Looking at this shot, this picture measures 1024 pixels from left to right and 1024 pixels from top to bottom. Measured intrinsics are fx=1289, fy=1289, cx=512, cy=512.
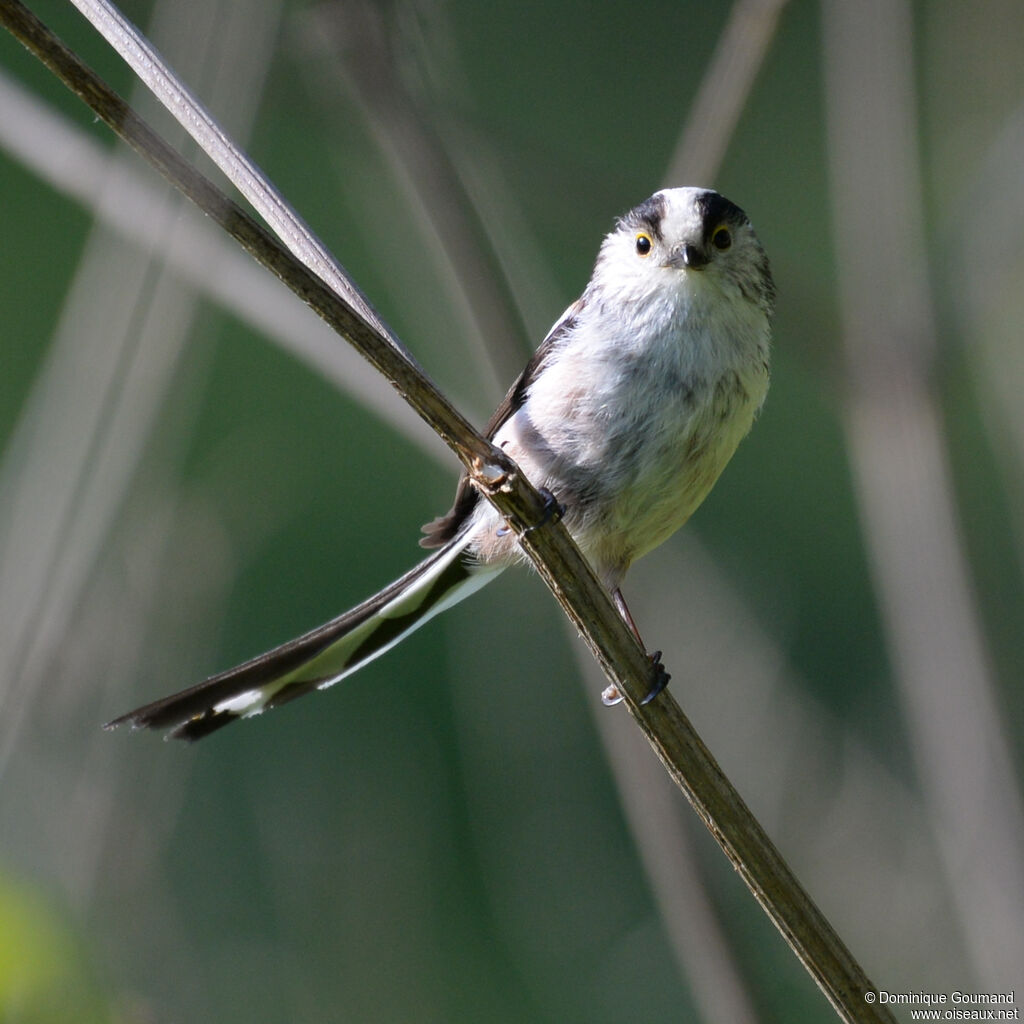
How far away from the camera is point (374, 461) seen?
13.2 ft

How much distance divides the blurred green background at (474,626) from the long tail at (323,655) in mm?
154

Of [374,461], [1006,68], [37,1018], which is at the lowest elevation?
[37,1018]

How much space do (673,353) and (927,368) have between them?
0.37 m

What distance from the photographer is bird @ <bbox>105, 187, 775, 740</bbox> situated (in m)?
1.96

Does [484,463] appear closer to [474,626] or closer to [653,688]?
[653,688]

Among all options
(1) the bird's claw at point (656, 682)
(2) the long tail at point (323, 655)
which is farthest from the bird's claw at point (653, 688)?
(2) the long tail at point (323, 655)

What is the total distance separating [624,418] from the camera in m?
1.96

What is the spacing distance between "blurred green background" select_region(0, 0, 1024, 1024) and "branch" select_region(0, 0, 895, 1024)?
0.96 ft

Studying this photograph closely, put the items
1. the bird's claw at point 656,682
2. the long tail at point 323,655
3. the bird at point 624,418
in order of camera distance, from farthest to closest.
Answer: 1. the bird at point 624,418
2. the long tail at point 323,655
3. the bird's claw at point 656,682

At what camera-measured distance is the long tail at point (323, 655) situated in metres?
1.65

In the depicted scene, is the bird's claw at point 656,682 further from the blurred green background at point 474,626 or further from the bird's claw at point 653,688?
the blurred green background at point 474,626

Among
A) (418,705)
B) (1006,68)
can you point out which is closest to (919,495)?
(1006,68)

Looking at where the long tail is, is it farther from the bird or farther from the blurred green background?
the blurred green background

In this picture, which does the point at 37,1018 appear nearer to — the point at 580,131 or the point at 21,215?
the point at 21,215
